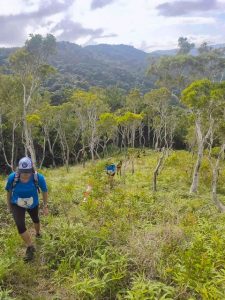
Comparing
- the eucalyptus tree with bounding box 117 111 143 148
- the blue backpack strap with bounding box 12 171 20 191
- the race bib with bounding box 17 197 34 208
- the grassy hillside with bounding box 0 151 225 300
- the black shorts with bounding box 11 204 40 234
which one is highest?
the blue backpack strap with bounding box 12 171 20 191

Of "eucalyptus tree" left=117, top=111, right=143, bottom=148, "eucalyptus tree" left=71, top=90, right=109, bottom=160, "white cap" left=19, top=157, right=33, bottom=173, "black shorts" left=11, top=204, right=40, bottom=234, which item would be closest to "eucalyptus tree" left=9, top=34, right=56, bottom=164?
"eucalyptus tree" left=71, top=90, right=109, bottom=160

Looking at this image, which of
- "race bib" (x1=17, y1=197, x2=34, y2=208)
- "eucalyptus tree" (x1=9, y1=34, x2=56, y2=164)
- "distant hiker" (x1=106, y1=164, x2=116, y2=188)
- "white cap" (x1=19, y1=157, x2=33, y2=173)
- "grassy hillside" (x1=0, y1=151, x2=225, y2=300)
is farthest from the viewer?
"eucalyptus tree" (x1=9, y1=34, x2=56, y2=164)

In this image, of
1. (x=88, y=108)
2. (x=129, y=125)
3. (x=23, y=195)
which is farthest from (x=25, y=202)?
(x=129, y=125)

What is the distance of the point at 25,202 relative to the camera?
558 centimetres

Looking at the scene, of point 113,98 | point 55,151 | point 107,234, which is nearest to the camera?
point 107,234

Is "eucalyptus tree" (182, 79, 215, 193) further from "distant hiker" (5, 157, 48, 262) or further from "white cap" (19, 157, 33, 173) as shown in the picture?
"white cap" (19, 157, 33, 173)

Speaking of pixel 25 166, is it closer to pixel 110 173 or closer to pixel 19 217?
pixel 19 217

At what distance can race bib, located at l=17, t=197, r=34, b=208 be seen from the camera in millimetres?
5539

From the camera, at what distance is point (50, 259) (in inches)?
219

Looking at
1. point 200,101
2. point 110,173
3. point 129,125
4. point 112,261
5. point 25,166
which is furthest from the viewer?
point 129,125

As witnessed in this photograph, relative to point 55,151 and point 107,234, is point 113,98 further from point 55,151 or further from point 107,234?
point 107,234

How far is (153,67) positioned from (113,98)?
20.3 m

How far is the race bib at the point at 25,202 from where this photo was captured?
218 inches

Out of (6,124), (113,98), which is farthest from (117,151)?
(6,124)
